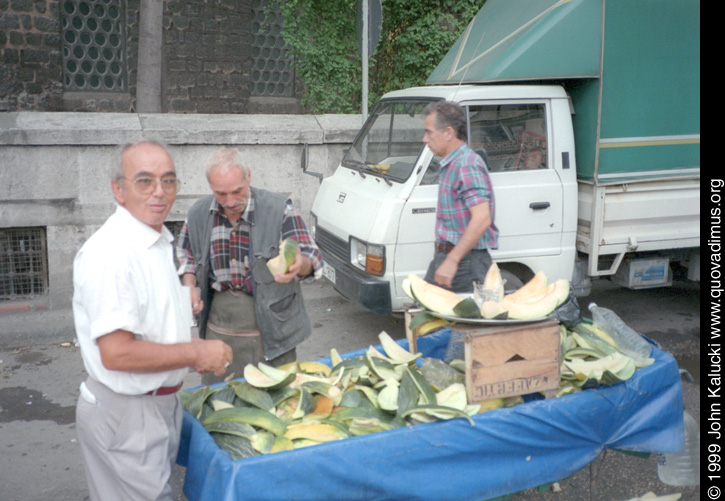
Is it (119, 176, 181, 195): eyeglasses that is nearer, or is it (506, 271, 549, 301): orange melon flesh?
(119, 176, 181, 195): eyeglasses

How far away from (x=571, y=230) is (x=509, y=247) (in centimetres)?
62

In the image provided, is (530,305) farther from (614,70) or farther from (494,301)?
(614,70)

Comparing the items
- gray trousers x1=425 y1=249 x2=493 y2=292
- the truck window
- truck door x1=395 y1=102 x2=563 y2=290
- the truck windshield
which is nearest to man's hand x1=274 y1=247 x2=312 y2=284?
gray trousers x1=425 y1=249 x2=493 y2=292

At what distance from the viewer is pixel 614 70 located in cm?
553

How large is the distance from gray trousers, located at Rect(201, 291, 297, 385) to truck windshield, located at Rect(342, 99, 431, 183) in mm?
2252

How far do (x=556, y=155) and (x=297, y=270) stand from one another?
10.5 feet

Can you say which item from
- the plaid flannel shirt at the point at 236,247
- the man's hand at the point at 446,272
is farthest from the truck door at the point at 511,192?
the plaid flannel shirt at the point at 236,247

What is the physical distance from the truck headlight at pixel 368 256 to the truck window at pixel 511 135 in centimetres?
116

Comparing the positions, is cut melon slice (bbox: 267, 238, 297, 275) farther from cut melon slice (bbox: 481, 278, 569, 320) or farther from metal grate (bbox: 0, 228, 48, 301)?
metal grate (bbox: 0, 228, 48, 301)

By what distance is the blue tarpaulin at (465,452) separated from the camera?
2332 millimetres

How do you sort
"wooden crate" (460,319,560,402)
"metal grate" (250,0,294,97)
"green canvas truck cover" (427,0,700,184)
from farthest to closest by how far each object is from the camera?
"metal grate" (250,0,294,97) → "green canvas truck cover" (427,0,700,184) → "wooden crate" (460,319,560,402)

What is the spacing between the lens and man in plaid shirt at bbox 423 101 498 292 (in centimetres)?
421

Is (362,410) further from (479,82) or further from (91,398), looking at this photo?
(479,82)

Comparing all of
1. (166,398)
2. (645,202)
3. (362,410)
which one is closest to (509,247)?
(645,202)
